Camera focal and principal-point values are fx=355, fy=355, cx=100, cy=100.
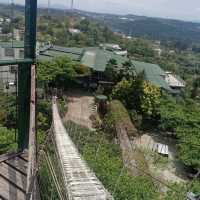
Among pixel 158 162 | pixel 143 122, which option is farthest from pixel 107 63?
pixel 158 162

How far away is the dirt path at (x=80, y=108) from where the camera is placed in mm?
9789

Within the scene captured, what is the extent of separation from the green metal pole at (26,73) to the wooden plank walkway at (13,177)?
0.17 metres

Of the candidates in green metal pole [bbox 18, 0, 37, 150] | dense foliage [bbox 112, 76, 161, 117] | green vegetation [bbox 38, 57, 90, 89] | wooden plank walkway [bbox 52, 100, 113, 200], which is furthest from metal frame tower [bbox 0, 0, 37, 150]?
dense foliage [bbox 112, 76, 161, 117]

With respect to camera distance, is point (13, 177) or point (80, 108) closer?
point (13, 177)

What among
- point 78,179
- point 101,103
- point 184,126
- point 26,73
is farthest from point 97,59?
point 78,179

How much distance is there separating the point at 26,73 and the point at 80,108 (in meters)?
7.54

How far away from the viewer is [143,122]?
35.3 feet

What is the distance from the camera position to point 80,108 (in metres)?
10.7

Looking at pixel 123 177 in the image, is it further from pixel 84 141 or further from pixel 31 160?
pixel 31 160

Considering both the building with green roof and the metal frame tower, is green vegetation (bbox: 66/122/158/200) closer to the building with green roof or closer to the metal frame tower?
the metal frame tower

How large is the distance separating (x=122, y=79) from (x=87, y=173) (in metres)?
9.01

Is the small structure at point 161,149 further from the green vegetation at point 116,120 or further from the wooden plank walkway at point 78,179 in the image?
the wooden plank walkway at point 78,179

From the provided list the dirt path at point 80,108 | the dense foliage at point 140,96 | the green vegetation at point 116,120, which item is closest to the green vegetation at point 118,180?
the green vegetation at point 116,120

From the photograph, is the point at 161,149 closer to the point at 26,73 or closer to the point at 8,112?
the point at 8,112
